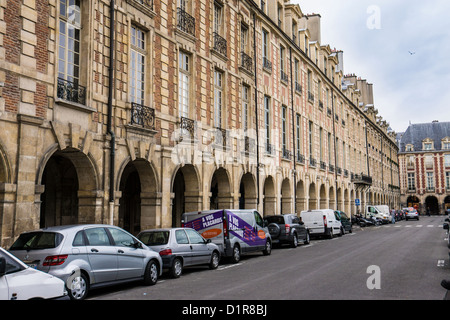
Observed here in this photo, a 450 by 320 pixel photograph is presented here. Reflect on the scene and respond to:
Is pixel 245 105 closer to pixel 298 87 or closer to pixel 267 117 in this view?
pixel 267 117

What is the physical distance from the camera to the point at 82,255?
28.1 ft

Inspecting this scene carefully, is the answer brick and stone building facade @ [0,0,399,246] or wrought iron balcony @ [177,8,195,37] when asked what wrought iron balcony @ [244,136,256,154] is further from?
wrought iron balcony @ [177,8,195,37]

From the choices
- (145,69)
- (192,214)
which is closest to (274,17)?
(145,69)

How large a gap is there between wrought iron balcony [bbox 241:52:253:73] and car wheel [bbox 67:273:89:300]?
16431 mm

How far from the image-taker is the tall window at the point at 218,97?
20562mm

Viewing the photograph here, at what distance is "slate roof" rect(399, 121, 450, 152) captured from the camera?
88.6 metres

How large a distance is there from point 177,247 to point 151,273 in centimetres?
150

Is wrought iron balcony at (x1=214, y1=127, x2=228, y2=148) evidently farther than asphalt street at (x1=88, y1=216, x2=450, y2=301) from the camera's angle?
Yes

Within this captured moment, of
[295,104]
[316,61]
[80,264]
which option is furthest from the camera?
[316,61]

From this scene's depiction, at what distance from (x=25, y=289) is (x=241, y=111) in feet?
58.8

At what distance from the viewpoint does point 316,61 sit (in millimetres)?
37625

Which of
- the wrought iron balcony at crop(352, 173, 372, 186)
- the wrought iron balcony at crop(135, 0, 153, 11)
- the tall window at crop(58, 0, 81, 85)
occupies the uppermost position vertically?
the wrought iron balcony at crop(135, 0, 153, 11)

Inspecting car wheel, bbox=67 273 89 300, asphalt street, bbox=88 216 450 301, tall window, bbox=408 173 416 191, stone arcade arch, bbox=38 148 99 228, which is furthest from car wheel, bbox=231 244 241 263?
tall window, bbox=408 173 416 191
